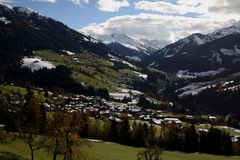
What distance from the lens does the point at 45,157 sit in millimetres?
106562

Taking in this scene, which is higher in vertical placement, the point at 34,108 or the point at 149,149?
the point at 34,108

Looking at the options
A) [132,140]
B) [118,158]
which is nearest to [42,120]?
[132,140]

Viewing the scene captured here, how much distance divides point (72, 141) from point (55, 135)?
4212 millimetres

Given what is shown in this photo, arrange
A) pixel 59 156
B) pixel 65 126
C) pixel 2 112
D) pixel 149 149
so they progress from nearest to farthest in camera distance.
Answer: pixel 65 126 < pixel 149 149 < pixel 59 156 < pixel 2 112

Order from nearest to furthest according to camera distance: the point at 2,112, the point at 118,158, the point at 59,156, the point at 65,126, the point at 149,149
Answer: the point at 65,126 → the point at 149,149 → the point at 59,156 → the point at 118,158 → the point at 2,112

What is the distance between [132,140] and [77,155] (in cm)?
10473

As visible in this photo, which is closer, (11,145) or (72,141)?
(72,141)

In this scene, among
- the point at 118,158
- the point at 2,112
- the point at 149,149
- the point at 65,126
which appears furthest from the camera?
the point at 2,112

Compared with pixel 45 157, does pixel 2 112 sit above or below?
above

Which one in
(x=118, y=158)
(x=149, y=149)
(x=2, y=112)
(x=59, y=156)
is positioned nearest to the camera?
(x=149, y=149)

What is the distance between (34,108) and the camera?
198 metres

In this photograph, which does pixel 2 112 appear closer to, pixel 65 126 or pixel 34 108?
pixel 34 108

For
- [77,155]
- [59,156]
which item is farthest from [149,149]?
[59,156]

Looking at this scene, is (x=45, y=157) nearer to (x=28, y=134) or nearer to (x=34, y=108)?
(x=28, y=134)
